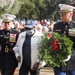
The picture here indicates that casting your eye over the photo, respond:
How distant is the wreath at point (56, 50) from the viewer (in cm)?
511

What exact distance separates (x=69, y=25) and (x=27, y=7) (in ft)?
209

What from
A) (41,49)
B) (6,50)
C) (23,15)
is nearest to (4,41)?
(6,50)

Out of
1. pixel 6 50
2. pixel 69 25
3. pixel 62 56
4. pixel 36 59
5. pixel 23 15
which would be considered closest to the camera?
pixel 62 56

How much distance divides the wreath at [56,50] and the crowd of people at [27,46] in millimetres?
206

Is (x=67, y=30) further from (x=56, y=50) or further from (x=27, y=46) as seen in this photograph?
(x=27, y=46)

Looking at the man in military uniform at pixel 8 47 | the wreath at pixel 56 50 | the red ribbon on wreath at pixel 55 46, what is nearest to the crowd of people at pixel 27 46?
the man in military uniform at pixel 8 47

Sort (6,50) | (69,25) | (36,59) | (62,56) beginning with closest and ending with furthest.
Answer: (62,56) → (69,25) → (36,59) → (6,50)

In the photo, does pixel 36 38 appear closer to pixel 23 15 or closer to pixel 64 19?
pixel 64 19

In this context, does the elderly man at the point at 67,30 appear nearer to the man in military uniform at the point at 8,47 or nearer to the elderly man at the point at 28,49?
the elderly man at the point at 28,49

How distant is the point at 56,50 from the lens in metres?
5.14

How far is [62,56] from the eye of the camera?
5141 millimetres

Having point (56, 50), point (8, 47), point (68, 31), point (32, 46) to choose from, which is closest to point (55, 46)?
point (56, 50)

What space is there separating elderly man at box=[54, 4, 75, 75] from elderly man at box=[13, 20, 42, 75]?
1.69 ft

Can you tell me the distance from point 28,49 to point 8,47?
0.76m
